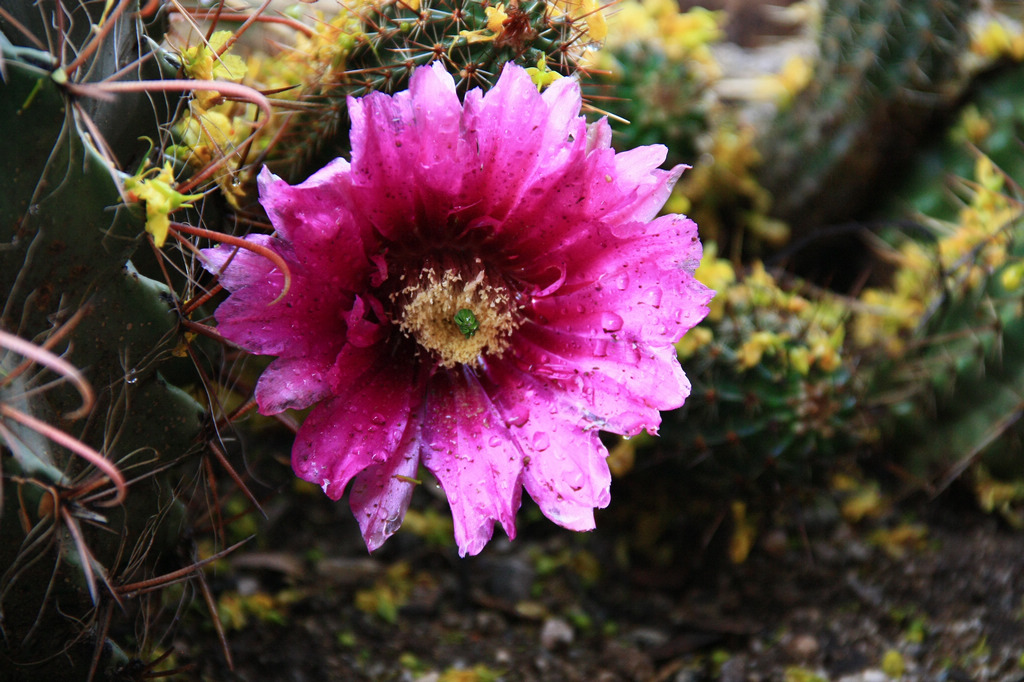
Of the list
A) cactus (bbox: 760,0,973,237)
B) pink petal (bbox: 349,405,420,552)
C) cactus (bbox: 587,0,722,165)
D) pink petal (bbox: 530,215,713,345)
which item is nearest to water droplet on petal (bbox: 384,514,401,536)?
pink petal (bbox: 349,405,420,552)

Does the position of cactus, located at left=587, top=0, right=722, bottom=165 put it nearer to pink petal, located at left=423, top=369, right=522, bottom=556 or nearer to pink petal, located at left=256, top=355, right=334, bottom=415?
pink petal, located at left=423, top=369, right=522, bottom=556

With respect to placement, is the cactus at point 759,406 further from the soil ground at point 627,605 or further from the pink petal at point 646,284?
the pink petal at point 646,284

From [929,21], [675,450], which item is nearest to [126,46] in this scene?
[675,450]

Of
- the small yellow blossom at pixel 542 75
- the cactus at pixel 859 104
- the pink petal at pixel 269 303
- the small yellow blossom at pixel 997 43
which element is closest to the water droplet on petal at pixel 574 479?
the pink petal at pixel 269 303

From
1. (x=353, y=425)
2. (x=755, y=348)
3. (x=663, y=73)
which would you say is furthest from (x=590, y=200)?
(x=663, y=73)

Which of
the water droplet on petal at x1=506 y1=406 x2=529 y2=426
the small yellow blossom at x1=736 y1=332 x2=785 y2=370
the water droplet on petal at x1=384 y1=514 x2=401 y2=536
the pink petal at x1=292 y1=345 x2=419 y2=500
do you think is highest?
the pink petal at x1=292 y1=345 x2=419 y2=500

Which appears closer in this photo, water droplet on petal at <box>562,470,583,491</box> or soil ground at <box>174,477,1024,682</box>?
water droplet on petal at <box>562,470,583,491</box>

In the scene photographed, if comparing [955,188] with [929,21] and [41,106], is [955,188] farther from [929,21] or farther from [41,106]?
[41,106]

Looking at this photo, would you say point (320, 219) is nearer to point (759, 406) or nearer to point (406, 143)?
point (406, 143)
